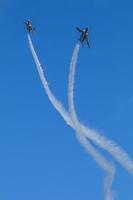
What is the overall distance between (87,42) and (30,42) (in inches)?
574

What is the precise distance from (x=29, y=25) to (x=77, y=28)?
12833 mm

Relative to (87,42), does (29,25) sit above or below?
above

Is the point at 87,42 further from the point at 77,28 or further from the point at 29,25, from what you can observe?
the point at 29,25

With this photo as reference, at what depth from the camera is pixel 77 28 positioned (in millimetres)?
168125

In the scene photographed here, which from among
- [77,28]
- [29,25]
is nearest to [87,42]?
[77,28]

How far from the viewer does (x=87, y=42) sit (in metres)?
164

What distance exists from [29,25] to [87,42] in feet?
55.9

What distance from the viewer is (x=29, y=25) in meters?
170

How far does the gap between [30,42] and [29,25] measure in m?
7.97

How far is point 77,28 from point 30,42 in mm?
13585
